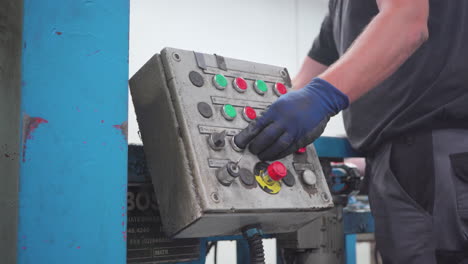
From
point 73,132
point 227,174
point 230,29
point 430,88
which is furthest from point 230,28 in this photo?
point 73,132

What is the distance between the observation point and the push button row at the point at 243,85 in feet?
2.58

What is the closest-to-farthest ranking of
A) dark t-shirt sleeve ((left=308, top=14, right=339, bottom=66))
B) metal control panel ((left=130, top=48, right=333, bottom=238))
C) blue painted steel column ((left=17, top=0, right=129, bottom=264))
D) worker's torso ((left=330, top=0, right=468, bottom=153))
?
blue painted steel column ((left=17, top=0, right=129, bottom=264))
metal control panel ((left=130, top=48, right=333, bottom=238))
worker's torso ((left=330, top=0, right=468, bottom=153))
dark t-shirt sleeve ((left=308, top=14, right=339, bottom=66))

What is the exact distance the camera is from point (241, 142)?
0.74m

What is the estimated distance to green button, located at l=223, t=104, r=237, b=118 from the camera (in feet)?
2.49

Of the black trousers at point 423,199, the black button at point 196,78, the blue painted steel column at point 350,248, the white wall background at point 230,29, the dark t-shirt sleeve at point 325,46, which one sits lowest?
the blue painted steel column at point 350,248

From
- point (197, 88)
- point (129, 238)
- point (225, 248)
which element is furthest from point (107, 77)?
point (225, 248)

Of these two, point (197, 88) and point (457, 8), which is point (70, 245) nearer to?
point (197, 88)

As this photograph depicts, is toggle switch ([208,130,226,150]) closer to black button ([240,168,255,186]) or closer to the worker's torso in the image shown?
black button ([240,168,255,186])

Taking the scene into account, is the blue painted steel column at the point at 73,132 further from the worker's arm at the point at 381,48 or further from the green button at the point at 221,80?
the worker's arm at the point at 381,48

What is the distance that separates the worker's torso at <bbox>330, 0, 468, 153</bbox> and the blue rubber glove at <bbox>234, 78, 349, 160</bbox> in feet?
0.72

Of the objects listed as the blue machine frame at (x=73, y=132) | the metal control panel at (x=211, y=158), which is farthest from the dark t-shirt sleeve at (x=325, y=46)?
the blue machine frame at (x=73, y=132)

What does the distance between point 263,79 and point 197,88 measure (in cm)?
16

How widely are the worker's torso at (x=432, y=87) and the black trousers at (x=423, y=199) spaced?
3 cm

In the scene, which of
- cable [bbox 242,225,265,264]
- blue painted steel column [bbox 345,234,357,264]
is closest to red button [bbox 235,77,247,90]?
cable [bbox 242,225,265,264]
